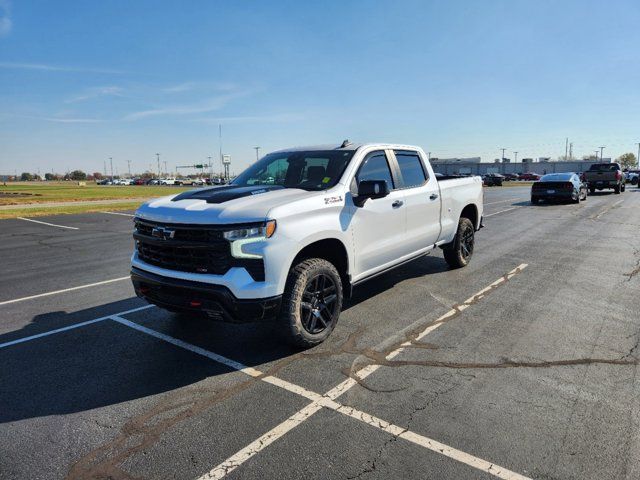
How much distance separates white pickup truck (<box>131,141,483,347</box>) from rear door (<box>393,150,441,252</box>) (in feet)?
0.09

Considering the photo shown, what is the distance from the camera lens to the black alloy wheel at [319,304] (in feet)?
13.6

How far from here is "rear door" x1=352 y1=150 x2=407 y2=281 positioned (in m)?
4.74

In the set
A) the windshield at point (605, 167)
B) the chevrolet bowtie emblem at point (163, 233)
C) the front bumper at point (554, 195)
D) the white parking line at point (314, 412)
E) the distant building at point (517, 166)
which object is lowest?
the white parking line at point (314, 412)

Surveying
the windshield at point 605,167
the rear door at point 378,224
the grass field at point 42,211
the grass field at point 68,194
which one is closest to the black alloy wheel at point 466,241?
the rear door at point 378,224

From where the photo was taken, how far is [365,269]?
4902 mm

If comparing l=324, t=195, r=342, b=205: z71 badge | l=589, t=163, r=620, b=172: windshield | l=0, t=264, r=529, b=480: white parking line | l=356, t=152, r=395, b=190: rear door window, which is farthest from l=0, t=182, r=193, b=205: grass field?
l=589, t=163, r=620, b=172: windshield

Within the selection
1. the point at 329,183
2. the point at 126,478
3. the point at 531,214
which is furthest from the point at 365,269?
the point at 531,214

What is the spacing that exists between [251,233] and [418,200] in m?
2.93

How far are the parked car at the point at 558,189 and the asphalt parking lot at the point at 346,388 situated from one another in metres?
15.0

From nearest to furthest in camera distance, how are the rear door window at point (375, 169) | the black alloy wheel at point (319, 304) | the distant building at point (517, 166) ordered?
the black alloy wheel at point (319, 304), the rear door window at point (375, 169), the distant building at point (517, 166)

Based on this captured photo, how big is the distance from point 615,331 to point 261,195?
12.7 feet

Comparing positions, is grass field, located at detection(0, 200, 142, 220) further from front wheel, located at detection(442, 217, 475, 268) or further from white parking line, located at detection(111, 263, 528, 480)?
white parking line, located at detection(111, 263, 528, 480)

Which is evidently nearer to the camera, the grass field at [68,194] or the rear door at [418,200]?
the rear door at [418,200]

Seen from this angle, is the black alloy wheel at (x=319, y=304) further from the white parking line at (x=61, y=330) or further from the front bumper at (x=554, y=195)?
the front bumper at (x=554, y=195)
